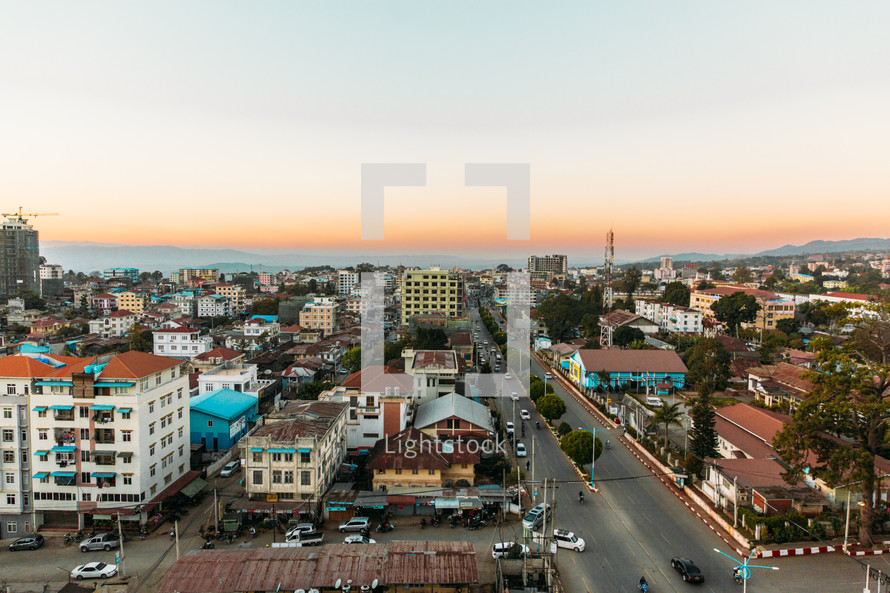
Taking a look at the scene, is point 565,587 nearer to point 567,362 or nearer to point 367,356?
point 367,356

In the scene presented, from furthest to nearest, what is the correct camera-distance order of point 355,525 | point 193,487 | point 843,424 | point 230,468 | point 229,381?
point 229,381 → point 230,468 → point 193,487 → point 355,525 → point 843,424

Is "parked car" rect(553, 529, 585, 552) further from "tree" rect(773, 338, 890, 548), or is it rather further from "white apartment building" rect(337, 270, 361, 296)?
"white apartment building" rect(337, 270, 361, 296)

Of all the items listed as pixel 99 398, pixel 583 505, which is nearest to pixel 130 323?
pixel 99 398

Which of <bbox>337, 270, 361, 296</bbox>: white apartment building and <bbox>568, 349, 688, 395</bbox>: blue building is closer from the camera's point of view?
<bbox>568, 349, 688, 395</bbox>: blue building

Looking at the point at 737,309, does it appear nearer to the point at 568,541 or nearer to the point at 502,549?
the point at 568,541

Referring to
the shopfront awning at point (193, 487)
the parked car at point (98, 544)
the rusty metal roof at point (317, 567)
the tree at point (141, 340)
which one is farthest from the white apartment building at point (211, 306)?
the rusty metal roof at point (317, 567)

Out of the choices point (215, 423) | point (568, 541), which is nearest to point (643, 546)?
point (568, 541)

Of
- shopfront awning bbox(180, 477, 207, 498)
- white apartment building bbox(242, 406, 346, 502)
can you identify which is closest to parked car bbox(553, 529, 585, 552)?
white apartment building bbox(242, 406, 346, 502)
